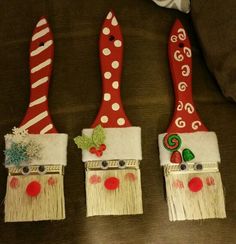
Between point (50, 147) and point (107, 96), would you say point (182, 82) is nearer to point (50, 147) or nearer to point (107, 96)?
point (107, 96)

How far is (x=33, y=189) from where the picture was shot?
90 cm

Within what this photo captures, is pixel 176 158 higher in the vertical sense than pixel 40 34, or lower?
lower

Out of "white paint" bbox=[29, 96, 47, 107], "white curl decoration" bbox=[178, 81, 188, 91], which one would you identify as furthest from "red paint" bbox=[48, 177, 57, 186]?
"white curl decoration" bbox=[178, 81, 188, 91]

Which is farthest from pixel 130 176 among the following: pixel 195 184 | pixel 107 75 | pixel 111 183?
pixel 107 75

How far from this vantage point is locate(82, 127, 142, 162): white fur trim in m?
0.94

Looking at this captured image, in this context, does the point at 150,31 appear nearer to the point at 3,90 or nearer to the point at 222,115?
the point at 222,115

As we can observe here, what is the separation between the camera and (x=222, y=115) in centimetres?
100

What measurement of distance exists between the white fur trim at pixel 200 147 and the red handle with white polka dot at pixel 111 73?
0.13 meters

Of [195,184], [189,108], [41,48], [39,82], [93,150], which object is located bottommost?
[195,184]

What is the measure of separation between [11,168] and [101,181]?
23 cm

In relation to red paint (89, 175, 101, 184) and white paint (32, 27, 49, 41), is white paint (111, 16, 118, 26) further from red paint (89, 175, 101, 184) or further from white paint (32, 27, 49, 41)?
red paint (89, 175, 101, 184)

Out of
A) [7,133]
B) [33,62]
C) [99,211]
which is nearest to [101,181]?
[99,211]

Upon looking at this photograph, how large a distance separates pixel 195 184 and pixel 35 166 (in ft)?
1.30

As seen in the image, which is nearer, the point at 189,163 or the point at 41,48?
the point at 189,163
